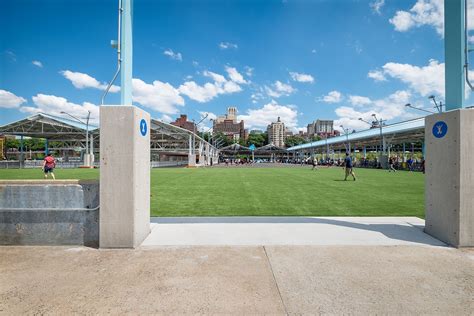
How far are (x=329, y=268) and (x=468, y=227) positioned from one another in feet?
9.98

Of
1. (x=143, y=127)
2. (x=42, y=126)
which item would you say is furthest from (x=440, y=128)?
(x=42, y=126)

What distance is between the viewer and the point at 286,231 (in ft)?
18.9

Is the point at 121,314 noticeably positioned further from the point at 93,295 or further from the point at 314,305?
the point at 314,305

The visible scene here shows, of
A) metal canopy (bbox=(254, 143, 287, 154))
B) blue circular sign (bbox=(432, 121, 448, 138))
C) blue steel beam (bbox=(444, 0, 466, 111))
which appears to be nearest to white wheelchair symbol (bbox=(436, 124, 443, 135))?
blue circular sign (bbox=(432, 121, 448, 138))

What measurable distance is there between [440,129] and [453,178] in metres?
1.00

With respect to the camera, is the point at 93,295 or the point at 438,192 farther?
the point at 438,192

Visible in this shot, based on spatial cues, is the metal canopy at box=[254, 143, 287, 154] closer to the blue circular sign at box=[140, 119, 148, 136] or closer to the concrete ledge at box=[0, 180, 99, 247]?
the blue circular sign at box=[140, 119, 148, 136]

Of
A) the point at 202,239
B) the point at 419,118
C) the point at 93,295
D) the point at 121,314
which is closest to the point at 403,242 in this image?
the point at 202,239

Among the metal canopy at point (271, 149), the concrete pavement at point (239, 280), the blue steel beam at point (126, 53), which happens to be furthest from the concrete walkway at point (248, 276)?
the metal canopy at point (271, 149)

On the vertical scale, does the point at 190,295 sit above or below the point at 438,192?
below

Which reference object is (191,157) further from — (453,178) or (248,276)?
(248,276)

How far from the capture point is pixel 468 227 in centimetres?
486

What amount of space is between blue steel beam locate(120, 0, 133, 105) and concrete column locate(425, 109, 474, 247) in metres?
6.27

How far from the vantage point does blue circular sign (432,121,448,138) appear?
520 centimetres
